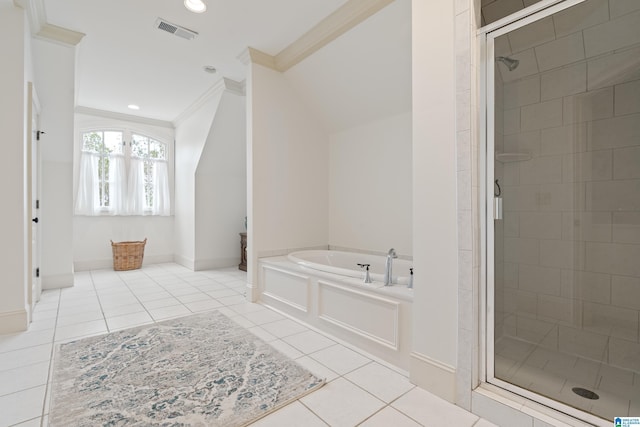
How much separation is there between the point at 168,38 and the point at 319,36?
1510mm

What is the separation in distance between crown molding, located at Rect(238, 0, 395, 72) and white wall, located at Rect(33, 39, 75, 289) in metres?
2.17

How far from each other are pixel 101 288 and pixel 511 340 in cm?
447

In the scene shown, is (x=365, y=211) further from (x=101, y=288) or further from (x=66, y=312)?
(x=101, y=288)

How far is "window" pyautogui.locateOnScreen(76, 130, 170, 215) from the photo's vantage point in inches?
197

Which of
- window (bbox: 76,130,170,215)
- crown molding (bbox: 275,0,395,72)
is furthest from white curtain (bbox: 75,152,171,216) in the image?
crown molding (bbox: 275,0,395,72)

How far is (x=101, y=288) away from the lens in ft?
12.7

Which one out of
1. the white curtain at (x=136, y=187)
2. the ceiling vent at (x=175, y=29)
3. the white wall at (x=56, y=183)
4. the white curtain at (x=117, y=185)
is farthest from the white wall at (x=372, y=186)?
the white curtain at (x=117, y=185)

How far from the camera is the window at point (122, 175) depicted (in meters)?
5.00

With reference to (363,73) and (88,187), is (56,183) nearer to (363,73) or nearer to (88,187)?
(88,187)

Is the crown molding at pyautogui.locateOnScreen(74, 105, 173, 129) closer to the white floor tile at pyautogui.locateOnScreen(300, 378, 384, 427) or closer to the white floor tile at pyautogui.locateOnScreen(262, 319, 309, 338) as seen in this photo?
the white floor tile at pyautogui.locateOnScreen(262, 319, 309, 338)

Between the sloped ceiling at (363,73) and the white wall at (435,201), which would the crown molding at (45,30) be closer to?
the sloped ceiling at (363,73)

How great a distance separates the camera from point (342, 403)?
1.61 meters

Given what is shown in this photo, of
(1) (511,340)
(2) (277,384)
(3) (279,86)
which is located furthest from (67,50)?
(1) (511,340)

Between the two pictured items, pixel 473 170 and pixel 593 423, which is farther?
pixel 473 170
